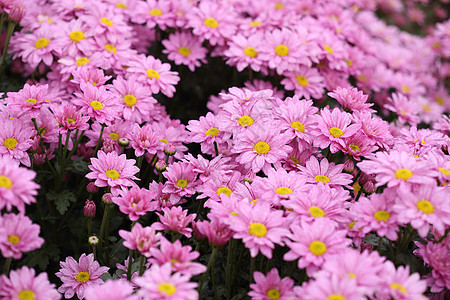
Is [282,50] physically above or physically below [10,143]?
above

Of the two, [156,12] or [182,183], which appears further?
[156,12]

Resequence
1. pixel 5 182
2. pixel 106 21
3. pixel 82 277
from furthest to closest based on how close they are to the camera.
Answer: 1. pixel 106 21
2. pixel 82 277
3. pixel 5 182

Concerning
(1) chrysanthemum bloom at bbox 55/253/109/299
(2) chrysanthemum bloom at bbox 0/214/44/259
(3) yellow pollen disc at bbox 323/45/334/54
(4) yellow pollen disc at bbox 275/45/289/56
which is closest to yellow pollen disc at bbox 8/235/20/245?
(2) chrysanthemum bloom at bbox 0/214/44/259

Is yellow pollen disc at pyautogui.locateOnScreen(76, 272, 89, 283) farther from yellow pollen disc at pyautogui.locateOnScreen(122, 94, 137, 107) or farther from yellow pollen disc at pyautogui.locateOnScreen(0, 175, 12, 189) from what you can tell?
yellow pollen disc at pyautogui.locateOnScreen(122, 94, 137, 107)

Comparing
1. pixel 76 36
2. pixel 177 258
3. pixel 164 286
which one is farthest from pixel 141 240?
pixel 76 36

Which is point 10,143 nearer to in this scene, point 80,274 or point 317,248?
point 80,274

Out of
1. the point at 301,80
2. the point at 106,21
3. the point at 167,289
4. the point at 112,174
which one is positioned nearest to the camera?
the point at 167,289

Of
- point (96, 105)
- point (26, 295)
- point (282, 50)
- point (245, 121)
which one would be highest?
point (282, 50)
